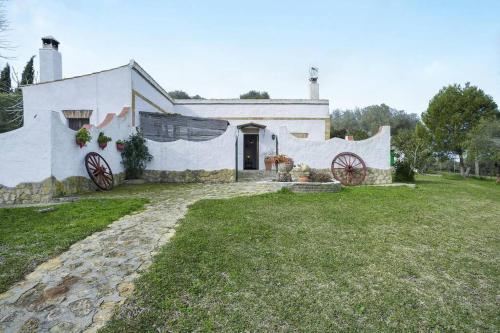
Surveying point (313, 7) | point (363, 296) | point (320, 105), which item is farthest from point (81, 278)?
point (320, 105)

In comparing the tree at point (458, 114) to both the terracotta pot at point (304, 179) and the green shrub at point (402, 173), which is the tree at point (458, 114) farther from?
the terracotta pot at point (304, 179)

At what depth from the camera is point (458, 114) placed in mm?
24469

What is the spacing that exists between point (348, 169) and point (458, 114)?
67.3ft

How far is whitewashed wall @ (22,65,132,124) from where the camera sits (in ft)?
37.1

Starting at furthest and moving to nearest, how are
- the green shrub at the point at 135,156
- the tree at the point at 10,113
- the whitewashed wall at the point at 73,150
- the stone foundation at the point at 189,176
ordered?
the tree at the point at 10,113 < the stone foundation at the point at 189,176 < the green shrub at the point at 135,156 < the whitewashed wall at the point at 73,150

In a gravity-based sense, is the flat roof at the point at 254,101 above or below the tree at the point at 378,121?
below

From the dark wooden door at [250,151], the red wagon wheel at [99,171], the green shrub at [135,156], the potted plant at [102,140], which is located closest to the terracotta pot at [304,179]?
the green shrub at [135,156]

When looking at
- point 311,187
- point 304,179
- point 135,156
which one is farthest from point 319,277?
point 135,156

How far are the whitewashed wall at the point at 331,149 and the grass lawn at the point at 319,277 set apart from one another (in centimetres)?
575

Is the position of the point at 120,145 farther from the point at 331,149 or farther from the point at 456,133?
the point at 456,133

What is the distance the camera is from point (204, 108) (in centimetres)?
1794

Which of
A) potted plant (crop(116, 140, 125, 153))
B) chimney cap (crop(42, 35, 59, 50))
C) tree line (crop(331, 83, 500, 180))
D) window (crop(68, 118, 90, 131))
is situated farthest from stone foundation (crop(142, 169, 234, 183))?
tree line (crop(331, 83, 500, 180))

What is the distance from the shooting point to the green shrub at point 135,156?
414 inches

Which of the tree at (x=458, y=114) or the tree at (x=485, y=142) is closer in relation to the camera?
the tree at (x=485, y=142)
